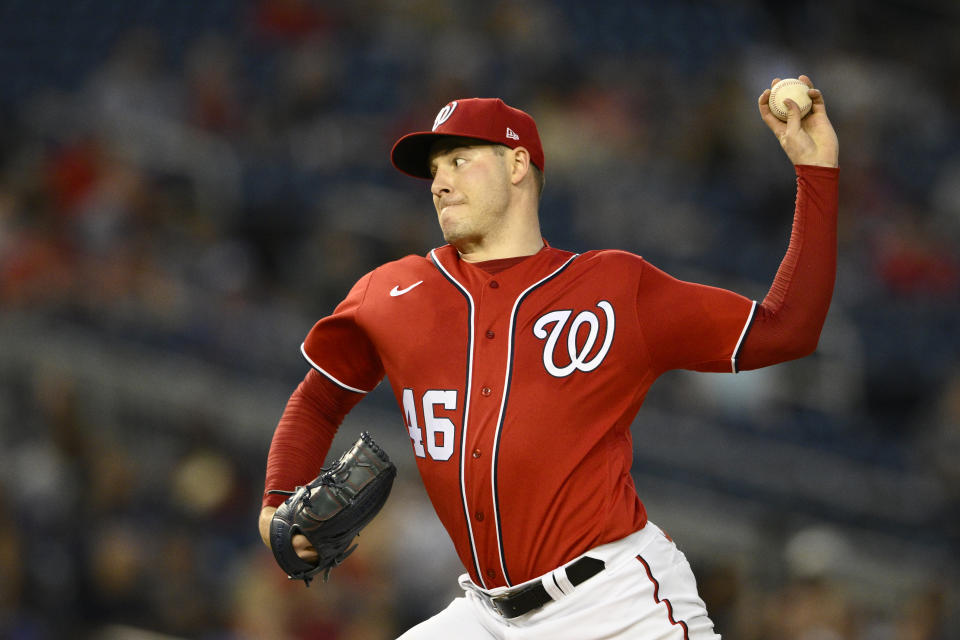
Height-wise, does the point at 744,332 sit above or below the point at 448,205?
below

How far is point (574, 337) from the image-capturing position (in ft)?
9.29

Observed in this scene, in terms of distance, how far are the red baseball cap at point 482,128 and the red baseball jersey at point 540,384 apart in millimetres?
329

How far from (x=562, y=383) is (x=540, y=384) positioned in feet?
0.16

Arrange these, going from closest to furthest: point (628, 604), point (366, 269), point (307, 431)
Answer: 1. point (628, 604)
2. point (307, 431)
3. point (366, 269)

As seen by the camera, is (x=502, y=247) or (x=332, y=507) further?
(x=502, y=247)

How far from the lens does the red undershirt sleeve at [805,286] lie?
2.79 metres

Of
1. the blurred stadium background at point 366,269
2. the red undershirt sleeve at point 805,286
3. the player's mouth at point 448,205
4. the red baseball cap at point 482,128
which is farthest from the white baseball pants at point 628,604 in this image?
the blurred stadium background at point 366,269

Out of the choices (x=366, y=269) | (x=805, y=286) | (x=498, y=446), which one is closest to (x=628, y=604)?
(x=498, y=446)

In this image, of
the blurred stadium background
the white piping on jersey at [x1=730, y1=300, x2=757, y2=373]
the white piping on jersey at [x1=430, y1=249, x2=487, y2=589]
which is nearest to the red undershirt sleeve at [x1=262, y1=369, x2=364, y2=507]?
the white piping on jersey at [x1=430, y1=249, x2=487, y2=589]

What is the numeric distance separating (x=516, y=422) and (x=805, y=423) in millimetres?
5331

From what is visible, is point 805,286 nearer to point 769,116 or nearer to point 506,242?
point 769,116

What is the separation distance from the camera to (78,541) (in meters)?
5.86

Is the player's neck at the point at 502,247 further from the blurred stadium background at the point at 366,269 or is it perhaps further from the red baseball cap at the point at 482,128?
the blurred stadium background at the point at 366,269

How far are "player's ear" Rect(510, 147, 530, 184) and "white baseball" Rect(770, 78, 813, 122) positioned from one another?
618 millimetres
